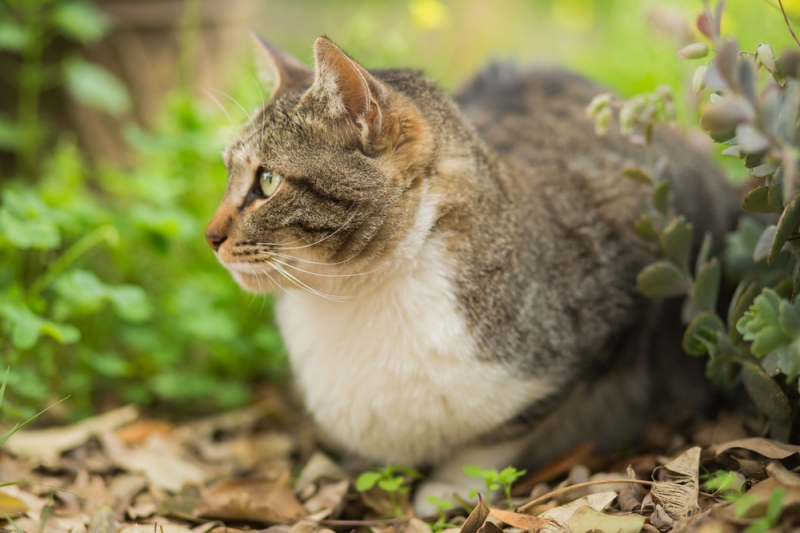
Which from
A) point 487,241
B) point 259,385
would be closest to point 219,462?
point 259,385

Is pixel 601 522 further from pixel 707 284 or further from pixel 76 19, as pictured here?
pixel 76 19

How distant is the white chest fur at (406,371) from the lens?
210cm

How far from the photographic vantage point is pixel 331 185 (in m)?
1.99

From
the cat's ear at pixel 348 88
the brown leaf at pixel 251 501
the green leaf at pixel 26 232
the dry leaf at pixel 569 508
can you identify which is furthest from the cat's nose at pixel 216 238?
the dry leaf at pixel 569 508

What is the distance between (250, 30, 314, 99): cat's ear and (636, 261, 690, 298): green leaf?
134 cm

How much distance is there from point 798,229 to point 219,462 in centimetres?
225

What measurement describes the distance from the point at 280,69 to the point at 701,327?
1.72m

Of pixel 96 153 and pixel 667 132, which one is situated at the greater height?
pixel 96 153

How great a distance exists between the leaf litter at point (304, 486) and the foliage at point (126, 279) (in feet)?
0.73

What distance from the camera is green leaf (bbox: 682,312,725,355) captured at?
2.04 m

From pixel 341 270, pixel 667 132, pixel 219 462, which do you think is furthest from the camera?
pixel 667 132

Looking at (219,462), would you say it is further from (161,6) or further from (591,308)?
(161,6)

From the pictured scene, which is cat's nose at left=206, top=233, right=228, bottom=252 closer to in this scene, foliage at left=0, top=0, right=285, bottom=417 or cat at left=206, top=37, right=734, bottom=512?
cat at left=206, top=37, right=734, bottom=512

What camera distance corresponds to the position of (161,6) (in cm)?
408
